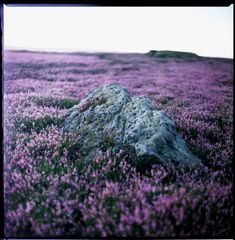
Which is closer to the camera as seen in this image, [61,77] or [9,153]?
[9,153]

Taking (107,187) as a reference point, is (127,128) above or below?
above

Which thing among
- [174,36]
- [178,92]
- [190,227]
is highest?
[174,36]

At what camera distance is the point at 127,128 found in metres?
4.79

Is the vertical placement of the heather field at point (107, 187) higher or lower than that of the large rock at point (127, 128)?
lower

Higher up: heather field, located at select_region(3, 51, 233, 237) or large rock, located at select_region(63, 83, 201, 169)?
large rock, located at select_region(63, 83, 201, 169)

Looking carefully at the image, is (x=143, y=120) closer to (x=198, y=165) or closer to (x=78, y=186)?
(x=198, y=165)

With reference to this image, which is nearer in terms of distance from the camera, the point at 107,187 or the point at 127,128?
the point at 107,187

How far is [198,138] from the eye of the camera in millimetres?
5363

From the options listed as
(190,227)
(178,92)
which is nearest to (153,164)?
(190,227)

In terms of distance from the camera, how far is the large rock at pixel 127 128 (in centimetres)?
429

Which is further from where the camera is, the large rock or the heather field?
the large rock

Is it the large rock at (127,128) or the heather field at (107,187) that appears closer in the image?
the heather field at (107,187)

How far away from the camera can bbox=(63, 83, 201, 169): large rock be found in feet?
14.1

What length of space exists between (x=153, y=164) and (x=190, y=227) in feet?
3.31
